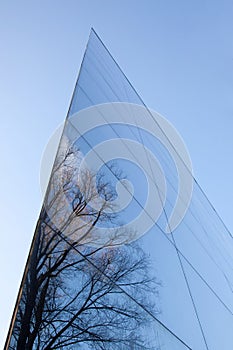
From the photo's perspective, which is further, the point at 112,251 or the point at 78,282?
the point at 112,251

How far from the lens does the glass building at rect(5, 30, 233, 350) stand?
209cm

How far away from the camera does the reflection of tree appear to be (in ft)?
6.41

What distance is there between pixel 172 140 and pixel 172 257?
3260mm

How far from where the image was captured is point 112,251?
2.74m

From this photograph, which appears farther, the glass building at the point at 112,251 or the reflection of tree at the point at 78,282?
the glass building at the point at 112,251

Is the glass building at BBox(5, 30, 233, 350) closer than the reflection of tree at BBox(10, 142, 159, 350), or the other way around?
the reflection of tree at BBox(10, 142, 159, 350)

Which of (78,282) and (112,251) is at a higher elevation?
(112,251)

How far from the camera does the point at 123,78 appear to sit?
5.73m

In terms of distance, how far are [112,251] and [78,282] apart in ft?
1.74

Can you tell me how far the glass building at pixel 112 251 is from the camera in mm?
2090

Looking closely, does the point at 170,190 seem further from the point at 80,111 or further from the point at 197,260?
the point at 80,111

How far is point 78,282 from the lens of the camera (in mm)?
2262

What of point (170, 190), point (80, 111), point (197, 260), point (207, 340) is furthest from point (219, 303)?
point (80, 111)

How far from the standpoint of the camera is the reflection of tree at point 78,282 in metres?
1.96
